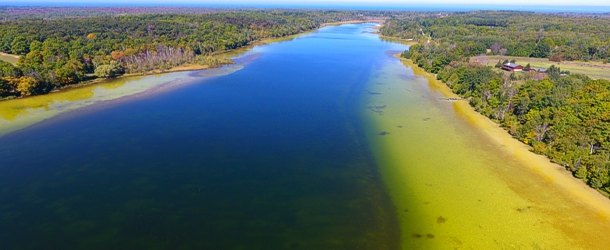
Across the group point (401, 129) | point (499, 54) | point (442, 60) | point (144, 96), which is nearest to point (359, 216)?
point (401, 129)

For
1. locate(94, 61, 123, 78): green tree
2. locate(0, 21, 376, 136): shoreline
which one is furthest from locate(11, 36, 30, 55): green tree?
locate(0, 21, 376, 136): shoreline

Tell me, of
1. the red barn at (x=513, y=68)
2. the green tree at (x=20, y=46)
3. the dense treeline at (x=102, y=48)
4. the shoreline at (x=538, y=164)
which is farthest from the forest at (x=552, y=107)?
the green tree at (x=20, y=46)

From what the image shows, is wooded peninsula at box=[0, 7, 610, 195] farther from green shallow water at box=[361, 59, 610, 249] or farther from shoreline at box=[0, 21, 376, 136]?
green shallow water at box=[361, 59, 610, 249]

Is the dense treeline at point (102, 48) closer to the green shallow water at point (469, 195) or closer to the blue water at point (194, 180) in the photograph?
the blue water at point (194, 180)

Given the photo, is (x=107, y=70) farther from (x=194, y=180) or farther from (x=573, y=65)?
(x=573, y=65)

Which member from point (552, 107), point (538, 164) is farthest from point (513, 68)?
point (538, 164)

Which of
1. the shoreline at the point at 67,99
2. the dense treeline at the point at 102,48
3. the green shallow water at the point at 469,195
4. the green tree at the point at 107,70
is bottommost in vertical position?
the green shallow water at the point at 469,195
